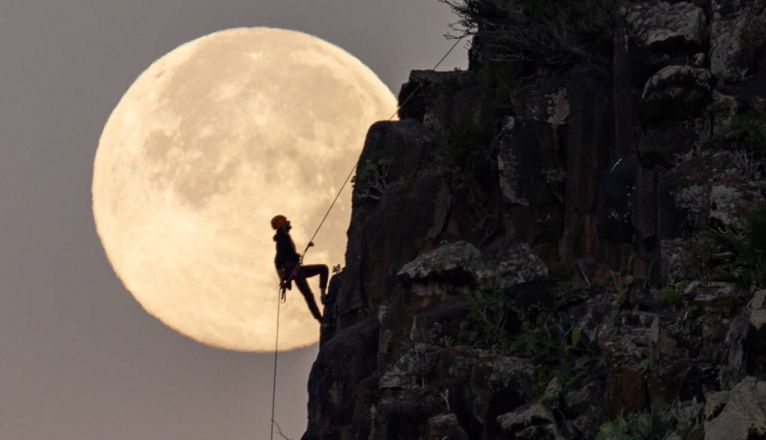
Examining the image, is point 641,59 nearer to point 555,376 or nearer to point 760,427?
point 555,376

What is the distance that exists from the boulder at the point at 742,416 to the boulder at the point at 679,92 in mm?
12045

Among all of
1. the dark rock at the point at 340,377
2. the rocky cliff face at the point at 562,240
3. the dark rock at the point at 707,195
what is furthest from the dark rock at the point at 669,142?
the dark rock at the point at 340,377

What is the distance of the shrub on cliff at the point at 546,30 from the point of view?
4662 centimetres

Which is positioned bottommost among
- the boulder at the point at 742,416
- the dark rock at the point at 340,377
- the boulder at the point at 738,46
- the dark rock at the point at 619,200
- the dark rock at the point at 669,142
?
the boulder at the point at 742,416

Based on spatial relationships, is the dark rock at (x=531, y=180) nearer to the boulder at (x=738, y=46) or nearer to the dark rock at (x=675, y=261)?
the boulder at (x=738, y=46)

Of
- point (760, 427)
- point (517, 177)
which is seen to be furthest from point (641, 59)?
point (760, 427)

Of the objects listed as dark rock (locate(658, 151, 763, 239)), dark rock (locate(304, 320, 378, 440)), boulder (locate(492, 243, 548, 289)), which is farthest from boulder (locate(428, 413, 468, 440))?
dark rock (locate(304, 320, 378, 440))

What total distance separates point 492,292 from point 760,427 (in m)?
16.1

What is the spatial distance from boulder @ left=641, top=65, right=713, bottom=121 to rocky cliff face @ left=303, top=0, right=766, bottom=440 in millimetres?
40

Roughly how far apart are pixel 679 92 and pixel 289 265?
1491cm

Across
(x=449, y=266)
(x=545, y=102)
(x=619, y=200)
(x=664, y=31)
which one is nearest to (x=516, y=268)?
(x=449, y=266)

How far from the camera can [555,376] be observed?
40188mm

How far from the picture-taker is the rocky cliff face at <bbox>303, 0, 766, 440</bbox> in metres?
36.3

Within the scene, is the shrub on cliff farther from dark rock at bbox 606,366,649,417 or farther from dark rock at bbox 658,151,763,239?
dark rock at bbox 606,366,649,417
